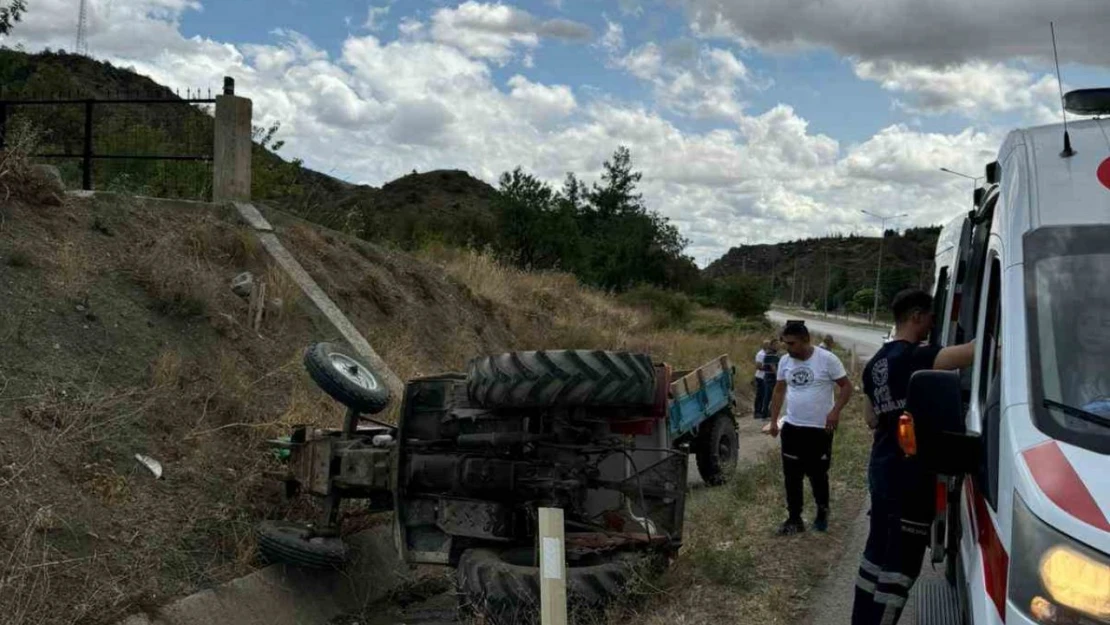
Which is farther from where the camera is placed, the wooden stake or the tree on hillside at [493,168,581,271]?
the tree on hillside at [493,168,581,271]

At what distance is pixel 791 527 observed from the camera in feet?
26.7

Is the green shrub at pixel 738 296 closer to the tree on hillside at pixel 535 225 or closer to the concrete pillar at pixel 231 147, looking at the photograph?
the tree on hillside at pixel 535 225

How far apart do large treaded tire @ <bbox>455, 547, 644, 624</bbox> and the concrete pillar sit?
770 cm

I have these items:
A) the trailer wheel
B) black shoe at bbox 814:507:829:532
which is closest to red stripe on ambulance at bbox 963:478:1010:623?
black shoe at bbox 814:507:829:532

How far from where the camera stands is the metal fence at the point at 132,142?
1240 cm

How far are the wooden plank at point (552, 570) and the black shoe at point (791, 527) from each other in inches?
158

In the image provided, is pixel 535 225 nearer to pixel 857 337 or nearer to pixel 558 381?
pixel 857 337

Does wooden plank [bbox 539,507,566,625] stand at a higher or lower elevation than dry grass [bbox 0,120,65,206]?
lower

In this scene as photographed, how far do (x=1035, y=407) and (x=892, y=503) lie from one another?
1.89 metres

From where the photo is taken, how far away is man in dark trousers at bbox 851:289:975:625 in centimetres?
495

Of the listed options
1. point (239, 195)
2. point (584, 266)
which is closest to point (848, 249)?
point (584, 266)

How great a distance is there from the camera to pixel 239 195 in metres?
12.6

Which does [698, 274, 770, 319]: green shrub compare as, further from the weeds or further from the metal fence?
the weeds

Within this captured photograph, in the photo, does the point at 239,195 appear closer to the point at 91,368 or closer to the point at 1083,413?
the point at 91,368
